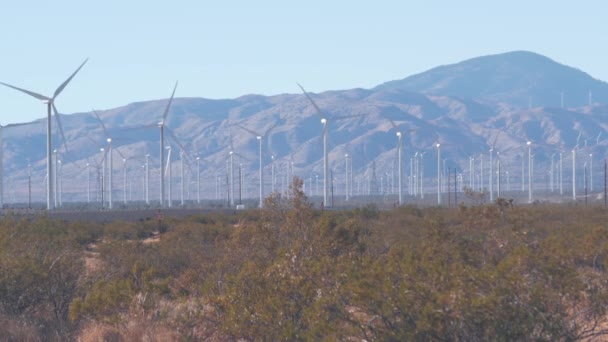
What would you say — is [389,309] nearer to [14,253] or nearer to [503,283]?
[503,283]

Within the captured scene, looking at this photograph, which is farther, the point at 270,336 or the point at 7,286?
the point at 7,286

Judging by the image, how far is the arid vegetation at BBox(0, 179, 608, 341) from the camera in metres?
16.3

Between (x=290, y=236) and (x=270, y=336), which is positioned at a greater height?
(x=290, y=236)

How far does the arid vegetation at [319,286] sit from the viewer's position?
16.3 m

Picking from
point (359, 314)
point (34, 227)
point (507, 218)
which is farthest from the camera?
point (34, 227)

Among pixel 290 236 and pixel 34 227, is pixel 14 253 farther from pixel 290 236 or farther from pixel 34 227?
pixel 34 227

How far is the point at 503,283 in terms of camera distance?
53.7ft

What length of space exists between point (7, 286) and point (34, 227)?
579 inches

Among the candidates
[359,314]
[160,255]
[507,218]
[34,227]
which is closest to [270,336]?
[359,314]

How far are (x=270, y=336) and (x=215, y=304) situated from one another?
1.98 m

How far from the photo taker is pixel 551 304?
1641cm

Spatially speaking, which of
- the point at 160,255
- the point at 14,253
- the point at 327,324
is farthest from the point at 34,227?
the point at 327,324

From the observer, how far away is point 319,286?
18.5 m

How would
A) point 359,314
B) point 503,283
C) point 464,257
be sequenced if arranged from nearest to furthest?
point 503,283, point 359,314, point 464,257
